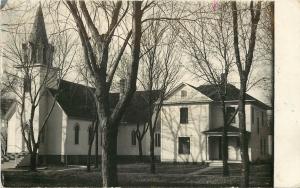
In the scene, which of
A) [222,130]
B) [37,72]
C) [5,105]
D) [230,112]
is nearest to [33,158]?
[5,105]

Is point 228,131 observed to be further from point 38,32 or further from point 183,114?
point 38,32

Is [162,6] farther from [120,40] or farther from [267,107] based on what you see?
[267,107]

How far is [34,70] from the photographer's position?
6.62 m

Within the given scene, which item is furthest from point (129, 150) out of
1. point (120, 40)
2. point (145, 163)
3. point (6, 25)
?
point (6, 25)

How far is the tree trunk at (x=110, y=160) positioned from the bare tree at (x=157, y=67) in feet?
1.67

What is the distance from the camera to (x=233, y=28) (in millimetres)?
6324

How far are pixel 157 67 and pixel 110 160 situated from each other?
1.42m

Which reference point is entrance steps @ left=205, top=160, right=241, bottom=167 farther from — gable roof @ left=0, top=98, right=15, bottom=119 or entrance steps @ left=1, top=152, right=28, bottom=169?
gable roof @ left=0, top=98, right=15, bottom=119

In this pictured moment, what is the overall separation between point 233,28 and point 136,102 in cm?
165

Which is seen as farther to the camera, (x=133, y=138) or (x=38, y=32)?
(x=38, y=32)

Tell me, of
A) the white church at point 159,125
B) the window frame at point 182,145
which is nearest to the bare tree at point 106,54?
the white church at point 159,125

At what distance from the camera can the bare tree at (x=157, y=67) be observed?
20.9 ft

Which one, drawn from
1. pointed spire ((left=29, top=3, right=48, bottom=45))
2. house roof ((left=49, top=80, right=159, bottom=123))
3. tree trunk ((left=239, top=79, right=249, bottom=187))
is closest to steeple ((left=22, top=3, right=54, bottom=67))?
pointed spire ((left=29, top=3, right=48, bottom=45))
